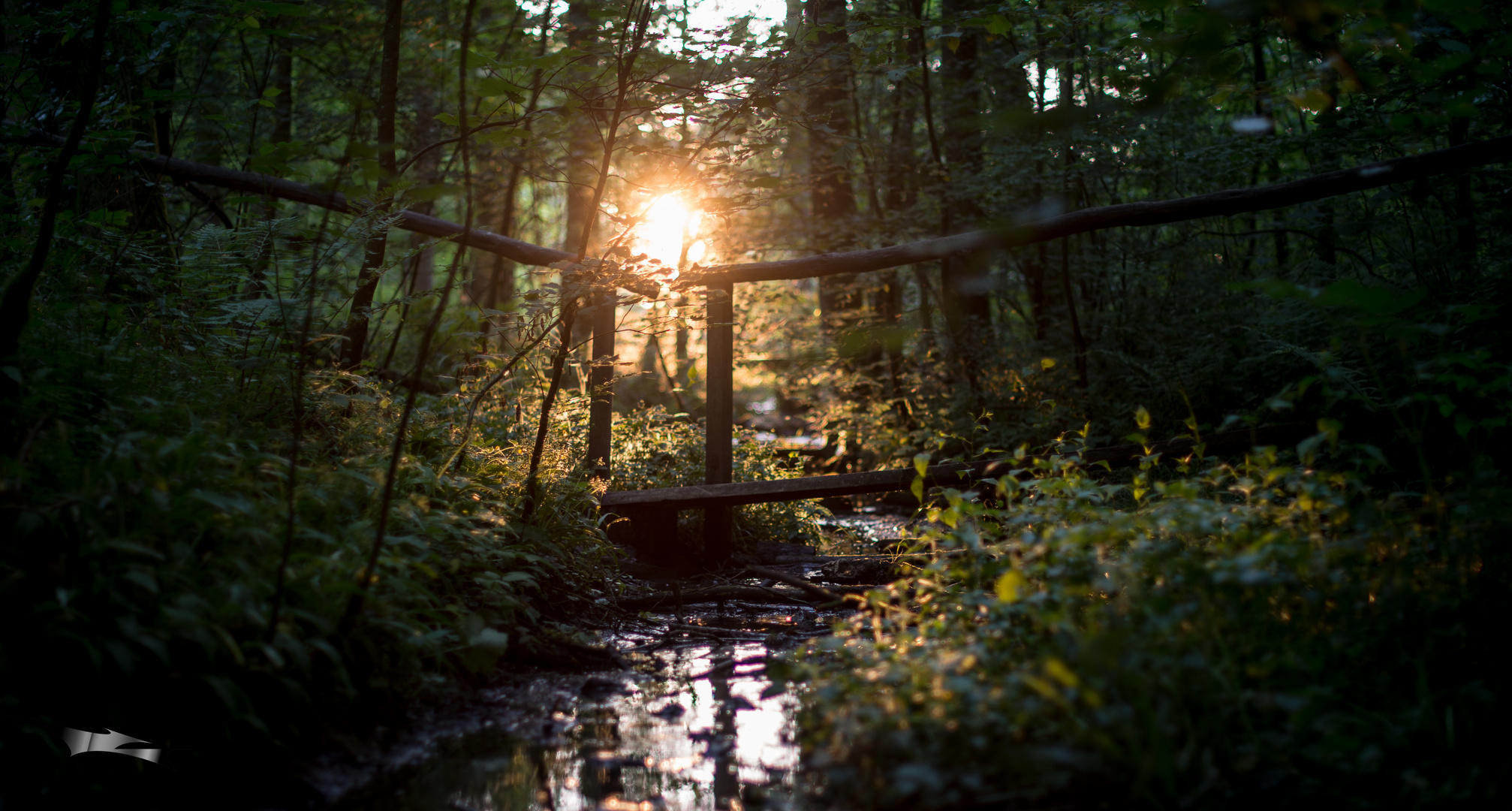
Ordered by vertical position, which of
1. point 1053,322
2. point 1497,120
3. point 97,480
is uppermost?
point 1497,120

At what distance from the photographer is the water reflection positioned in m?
2.34

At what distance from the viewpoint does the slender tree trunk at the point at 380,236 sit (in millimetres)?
4680

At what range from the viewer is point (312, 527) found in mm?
2893

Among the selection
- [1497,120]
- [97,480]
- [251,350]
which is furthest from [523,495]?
[1497,120]

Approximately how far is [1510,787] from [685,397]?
467 inches

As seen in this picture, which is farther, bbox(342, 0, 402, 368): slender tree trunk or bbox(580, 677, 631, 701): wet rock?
bbox(342, 0, 402, 368): slender tree trunk

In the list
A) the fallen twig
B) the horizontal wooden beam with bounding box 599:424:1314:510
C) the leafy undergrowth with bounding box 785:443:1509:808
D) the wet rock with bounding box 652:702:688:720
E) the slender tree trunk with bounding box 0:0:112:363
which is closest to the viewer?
the leafy undergrowth with bounding box 785:443:1509:808

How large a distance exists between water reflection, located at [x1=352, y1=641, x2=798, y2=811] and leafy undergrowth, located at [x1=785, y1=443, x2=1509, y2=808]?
7.8 inches

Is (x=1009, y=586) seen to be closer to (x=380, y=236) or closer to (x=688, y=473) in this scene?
(x=380, y=236)

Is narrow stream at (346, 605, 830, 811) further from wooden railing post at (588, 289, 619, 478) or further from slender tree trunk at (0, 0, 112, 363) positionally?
wooden railing post at (588, 289, 619, 478)

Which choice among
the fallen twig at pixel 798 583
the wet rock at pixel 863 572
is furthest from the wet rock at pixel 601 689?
the wet rock at pixel 863 572

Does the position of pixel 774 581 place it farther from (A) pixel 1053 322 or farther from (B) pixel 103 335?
(A) pixel 1053 322

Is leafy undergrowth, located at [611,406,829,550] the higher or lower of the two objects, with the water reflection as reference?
higher

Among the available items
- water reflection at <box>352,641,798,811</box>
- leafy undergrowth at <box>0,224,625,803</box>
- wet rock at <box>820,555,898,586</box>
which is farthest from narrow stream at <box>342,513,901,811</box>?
wet rock at <box>820,555,898,586</box>
